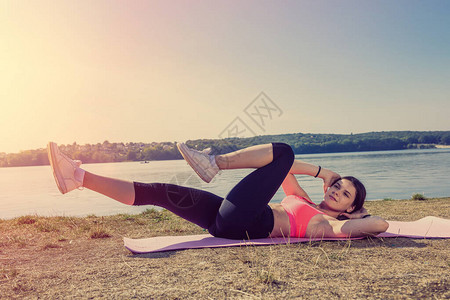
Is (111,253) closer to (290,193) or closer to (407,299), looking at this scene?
(290,193)

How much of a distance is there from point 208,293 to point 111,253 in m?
1.62

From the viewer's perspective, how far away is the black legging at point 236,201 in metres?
2.78

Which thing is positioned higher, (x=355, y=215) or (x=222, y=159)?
(x=222, y=159)

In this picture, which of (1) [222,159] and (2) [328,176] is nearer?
(1) [222,159]

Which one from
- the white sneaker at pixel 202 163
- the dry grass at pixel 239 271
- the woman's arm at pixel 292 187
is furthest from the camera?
the woman's arm at pixel 292 187

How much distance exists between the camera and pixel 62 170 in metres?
2.68

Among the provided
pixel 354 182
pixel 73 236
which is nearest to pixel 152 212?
pixel 73 236

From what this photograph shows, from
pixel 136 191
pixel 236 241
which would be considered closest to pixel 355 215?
pixel 236 241

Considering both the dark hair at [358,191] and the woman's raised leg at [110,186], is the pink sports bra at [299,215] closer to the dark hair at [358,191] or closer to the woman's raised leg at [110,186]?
the dark hair at [358,191]

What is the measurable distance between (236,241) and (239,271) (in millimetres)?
945

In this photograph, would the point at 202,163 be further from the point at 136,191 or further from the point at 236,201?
the point at 136,191

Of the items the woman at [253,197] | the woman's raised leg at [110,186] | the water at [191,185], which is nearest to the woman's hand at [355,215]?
the woman at [253,197]

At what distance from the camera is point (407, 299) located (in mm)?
1712

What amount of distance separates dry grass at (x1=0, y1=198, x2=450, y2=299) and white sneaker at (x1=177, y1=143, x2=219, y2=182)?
26.3 inches
